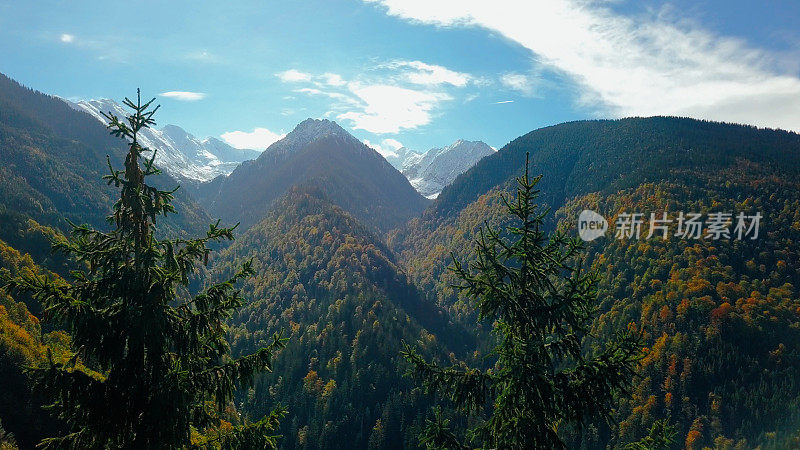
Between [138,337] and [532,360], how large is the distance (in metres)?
12.0

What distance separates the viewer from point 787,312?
501ft

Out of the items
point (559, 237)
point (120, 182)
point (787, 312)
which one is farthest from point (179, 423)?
point (787, 312)

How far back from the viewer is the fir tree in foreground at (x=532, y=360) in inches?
543

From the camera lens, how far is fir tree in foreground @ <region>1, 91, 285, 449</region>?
505 inches

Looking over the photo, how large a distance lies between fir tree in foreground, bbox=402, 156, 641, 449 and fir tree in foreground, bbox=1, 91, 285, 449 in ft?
21.8

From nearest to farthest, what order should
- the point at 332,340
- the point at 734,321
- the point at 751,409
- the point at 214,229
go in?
1. the point at 214,229
2. the point at 751,409
3. the point at 734,321
4. the point at 332,340

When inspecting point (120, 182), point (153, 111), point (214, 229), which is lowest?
point (214, 229)

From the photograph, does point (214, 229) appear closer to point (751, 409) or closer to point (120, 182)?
point (120, 182)

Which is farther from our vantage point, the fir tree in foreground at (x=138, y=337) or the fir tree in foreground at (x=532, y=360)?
the fir tree in foreground at (x=532, y=360)

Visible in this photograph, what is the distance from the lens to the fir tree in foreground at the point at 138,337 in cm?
1282

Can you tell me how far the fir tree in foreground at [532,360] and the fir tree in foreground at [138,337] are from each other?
21.8 ft

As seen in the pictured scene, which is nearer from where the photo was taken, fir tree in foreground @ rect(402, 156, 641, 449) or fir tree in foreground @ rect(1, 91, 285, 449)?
fir tree in foreground @ rect(1, 91, 285, 449)

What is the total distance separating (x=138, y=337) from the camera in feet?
43.6

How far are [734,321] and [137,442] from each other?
187 metres
